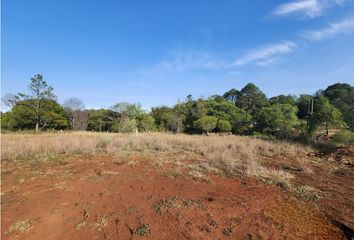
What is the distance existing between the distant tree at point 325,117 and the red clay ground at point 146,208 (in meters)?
16.6

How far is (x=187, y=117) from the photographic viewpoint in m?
40.6

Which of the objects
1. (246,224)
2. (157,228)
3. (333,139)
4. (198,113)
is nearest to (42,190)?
(157,228)

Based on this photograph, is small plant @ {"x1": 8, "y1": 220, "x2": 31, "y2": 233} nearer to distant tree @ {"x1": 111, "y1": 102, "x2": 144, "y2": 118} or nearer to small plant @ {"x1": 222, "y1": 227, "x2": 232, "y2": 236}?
small plant @ {"x1": 222, "y1": 227, "x2": 232, "y2": 236}

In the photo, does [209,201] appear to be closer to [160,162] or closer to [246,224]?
[246,224]

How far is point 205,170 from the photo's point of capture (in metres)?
7.99

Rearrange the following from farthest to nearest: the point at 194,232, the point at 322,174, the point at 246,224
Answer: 1. the point at 322,174
2. the point at 246,224
3. the point at 194,232

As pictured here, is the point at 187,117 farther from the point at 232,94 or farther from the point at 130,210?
the point at 130,210

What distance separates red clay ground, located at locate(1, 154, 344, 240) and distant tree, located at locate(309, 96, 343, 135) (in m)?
16.6

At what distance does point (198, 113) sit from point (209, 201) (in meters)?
34.6

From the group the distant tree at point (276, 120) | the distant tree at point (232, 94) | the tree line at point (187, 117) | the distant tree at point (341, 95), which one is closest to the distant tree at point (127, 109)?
the tree line at point (187, 117)

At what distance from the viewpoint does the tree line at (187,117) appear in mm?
22695

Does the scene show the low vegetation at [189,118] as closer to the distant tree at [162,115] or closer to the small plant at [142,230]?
the distant tree at [162,115]

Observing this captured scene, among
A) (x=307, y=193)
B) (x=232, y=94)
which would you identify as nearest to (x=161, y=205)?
(x=307, y=193)

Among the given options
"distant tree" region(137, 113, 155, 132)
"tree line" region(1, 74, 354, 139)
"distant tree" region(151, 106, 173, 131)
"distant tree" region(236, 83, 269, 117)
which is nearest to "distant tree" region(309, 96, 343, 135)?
"tree line" region(1, 74, 354, 139)
